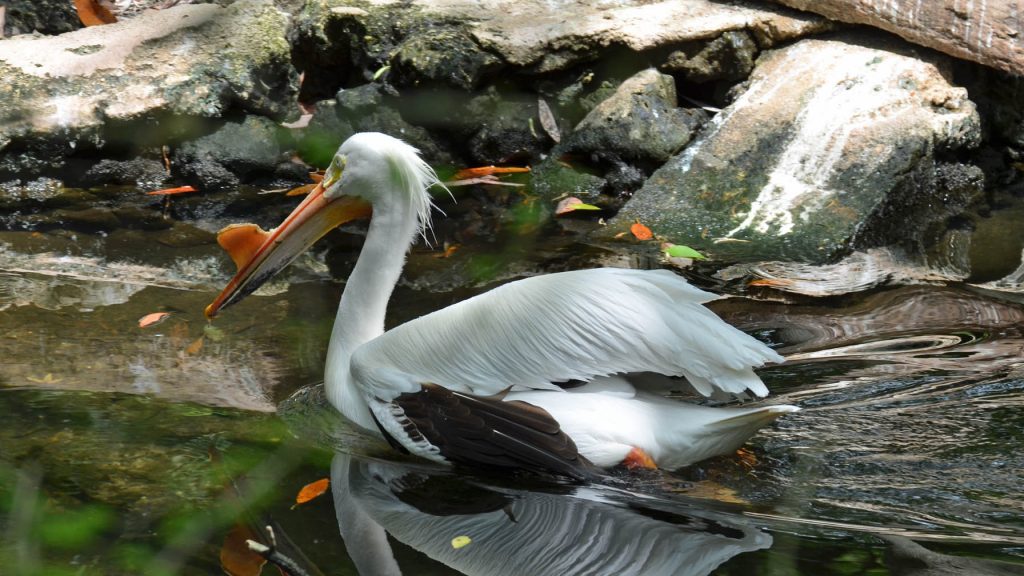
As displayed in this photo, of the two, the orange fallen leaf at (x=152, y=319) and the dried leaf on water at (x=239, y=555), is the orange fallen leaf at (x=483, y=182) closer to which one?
the orange fallen leaf at (x=152, y=319)

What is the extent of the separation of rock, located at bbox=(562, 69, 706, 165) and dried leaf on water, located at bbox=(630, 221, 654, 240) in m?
0.53

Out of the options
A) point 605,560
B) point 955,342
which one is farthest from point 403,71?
point 605,560

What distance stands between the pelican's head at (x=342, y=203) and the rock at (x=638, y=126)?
75.7 inches

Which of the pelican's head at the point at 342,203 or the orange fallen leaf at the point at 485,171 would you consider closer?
the pelican's head at the point at 342,203

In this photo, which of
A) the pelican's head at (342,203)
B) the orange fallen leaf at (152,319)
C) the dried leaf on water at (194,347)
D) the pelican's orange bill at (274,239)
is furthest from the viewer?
the orange fallen leaf at (152,319)

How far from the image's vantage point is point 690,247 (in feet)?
15.2

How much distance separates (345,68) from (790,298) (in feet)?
9.76

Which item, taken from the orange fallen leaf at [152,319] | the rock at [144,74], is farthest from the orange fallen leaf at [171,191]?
the orange fallen leaf at [152,319]

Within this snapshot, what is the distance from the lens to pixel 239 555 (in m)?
2.50

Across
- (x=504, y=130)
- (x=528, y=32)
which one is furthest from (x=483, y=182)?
(x=528, y=32)

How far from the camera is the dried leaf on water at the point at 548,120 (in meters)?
5.52

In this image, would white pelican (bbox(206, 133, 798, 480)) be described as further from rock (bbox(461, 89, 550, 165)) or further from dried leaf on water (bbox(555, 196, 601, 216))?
rock (bbox(461, 89, 550, 165))

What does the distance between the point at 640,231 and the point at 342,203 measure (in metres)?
1.63

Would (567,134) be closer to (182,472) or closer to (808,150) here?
(808,150)
